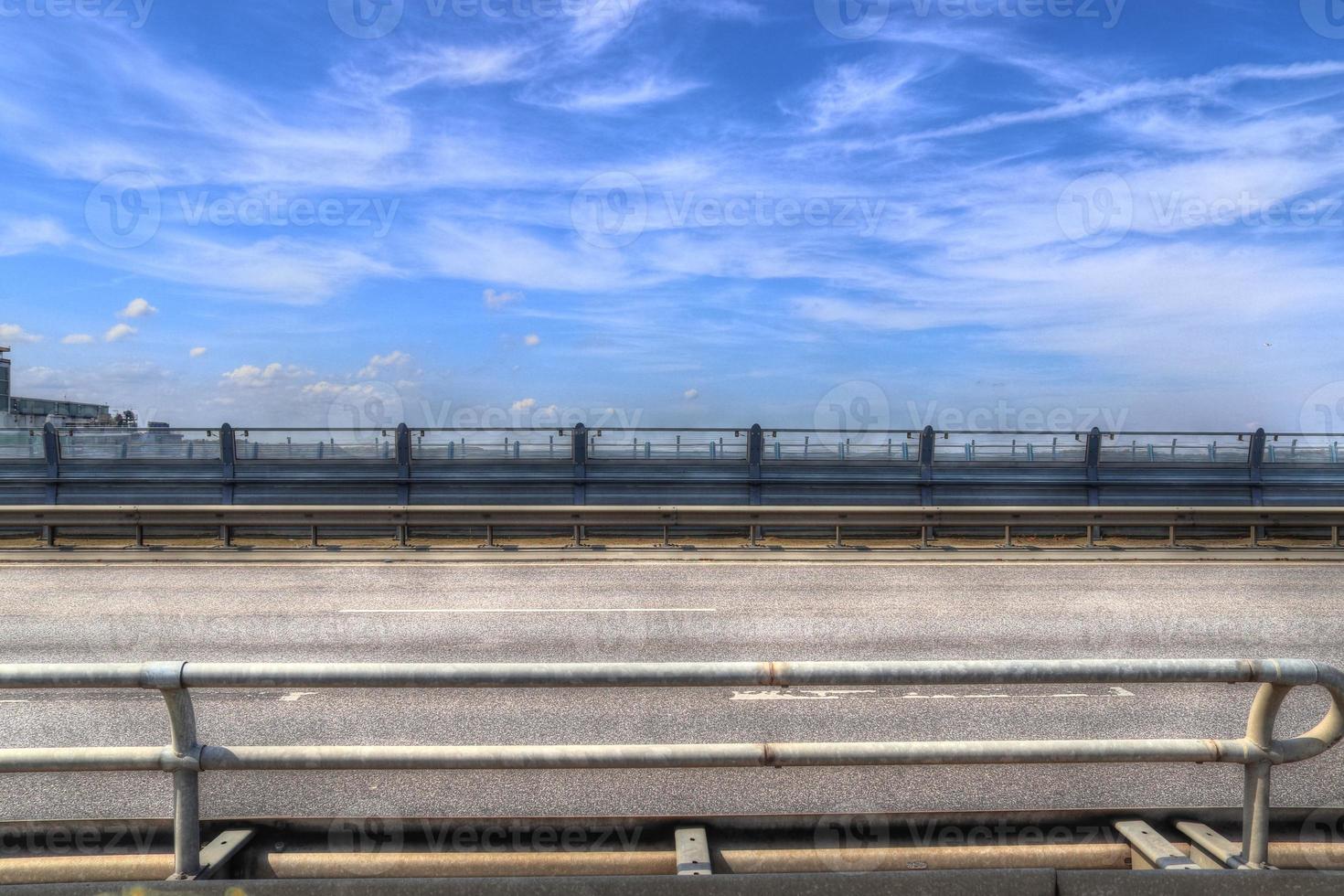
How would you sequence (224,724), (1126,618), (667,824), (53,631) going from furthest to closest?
(1126,618) < (53,631) < (224,724) < (667,824)

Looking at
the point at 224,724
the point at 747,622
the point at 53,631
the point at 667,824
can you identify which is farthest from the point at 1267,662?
the point at 53,631

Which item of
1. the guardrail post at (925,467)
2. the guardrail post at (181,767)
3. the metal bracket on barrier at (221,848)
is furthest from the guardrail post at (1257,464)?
the guardrail post at (181,767)

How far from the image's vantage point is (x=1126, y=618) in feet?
32.7

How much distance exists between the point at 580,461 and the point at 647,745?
17.6 meters

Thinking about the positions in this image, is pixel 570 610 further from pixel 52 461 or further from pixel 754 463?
pixel 52 461

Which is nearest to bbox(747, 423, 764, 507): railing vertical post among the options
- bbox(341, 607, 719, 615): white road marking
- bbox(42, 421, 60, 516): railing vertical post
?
bbox(341, 607, 719, 615): white road marking

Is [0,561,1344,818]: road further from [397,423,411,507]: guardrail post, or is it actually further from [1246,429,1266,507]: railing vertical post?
[1246,429,1266,507]: railing vertical post

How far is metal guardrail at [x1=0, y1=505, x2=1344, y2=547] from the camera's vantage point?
15680 mm

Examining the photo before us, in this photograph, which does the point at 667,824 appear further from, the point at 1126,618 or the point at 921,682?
the point at 1126,618

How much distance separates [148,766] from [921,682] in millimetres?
2647

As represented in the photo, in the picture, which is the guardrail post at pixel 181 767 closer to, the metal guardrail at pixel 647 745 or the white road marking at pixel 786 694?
the metal guardrail at pixel 647 745

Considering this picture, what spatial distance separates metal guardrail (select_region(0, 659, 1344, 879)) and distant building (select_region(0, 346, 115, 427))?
55920mm

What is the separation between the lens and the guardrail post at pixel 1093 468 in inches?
812

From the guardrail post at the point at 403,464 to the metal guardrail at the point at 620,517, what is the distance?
12.0ft
